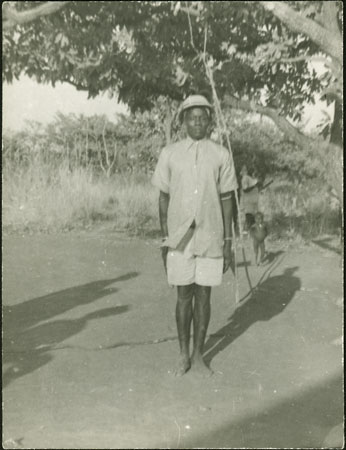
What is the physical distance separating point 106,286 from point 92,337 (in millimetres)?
2247

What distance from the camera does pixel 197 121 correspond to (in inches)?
170

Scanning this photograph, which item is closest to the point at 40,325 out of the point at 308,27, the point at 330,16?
the point at 308,27

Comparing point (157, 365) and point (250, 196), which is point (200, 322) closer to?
point (157, 365)

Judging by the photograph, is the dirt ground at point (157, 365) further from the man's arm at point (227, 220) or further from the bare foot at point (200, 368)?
the man's arm at point (227, 220)

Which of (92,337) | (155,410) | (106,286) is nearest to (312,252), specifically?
(106,286)

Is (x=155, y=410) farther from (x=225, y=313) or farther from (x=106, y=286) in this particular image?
(x=106, y=286)

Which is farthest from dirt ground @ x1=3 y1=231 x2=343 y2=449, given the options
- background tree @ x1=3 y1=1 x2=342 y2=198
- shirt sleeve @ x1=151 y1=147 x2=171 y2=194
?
background tree @ x1=3 y1=1 x2=342 y2=198

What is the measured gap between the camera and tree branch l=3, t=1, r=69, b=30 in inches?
155

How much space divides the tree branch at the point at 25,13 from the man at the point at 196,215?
1.03 m

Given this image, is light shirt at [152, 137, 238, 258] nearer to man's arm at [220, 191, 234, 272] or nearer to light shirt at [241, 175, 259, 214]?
man's arm at [220, 191, 234, 272]

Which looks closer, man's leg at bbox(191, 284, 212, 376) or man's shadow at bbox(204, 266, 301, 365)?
man's leg at bbox(191, 284, 212, 376)

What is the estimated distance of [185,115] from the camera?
439 centimetres

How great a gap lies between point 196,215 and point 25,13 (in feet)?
5.44

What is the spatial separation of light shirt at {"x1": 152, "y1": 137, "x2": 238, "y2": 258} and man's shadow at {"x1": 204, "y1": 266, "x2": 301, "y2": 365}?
1007mm
